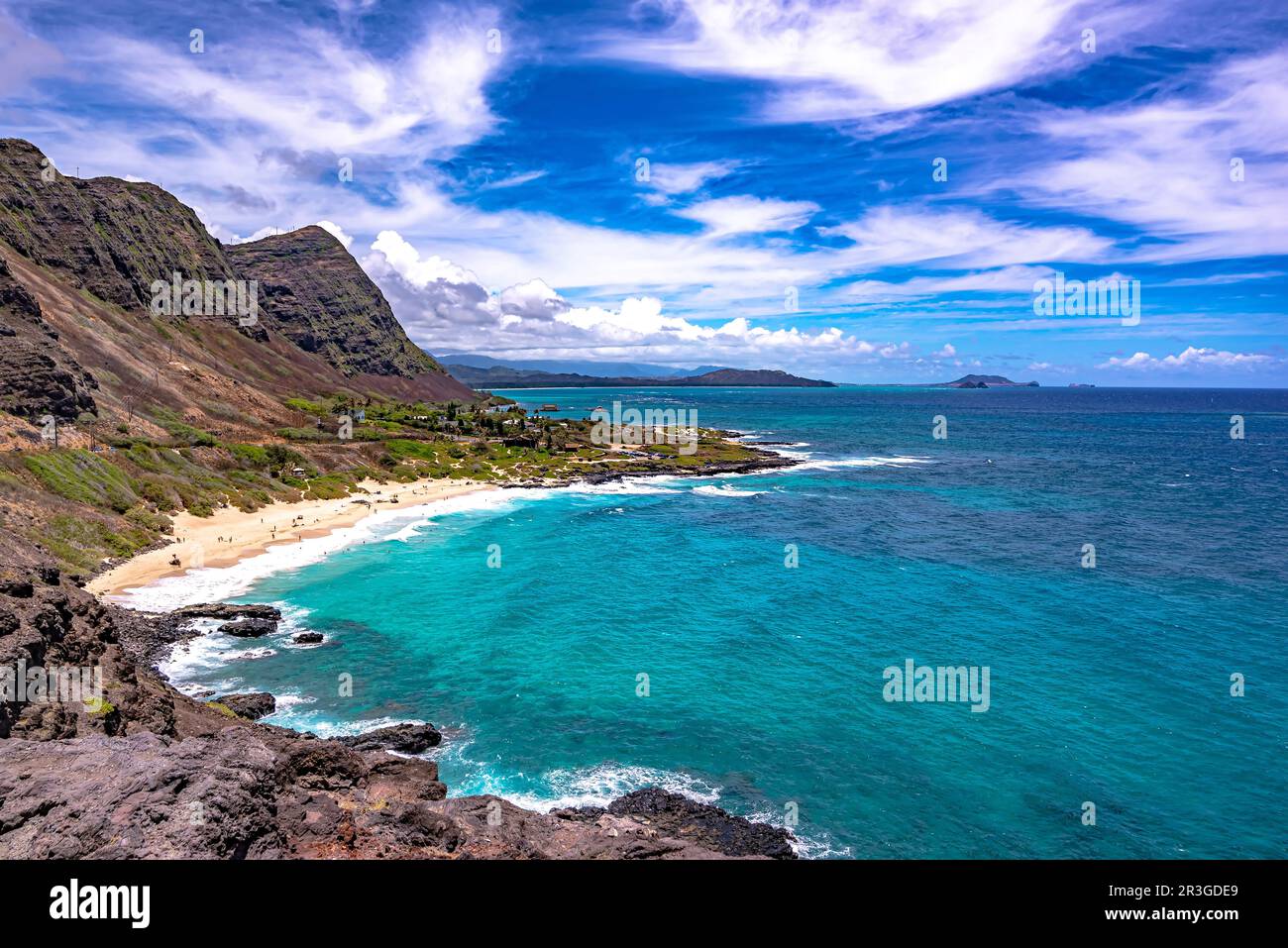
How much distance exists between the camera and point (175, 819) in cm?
1089

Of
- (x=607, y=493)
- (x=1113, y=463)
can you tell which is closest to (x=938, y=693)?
(x=607, y=493)

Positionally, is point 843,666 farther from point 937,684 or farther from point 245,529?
point 245,529

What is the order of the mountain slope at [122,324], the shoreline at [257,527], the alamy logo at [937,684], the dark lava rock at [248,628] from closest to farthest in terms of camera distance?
the alamy logo at [937,684]
the dark lava rock at [248,628]
the shoreline at [257,527]
the mountain slope at [122,324]

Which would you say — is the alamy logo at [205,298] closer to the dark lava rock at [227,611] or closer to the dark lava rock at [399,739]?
the dark lava rock at [227,611]

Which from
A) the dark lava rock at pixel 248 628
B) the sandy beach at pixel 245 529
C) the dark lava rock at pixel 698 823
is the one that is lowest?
the dark lava rock at pixel 698 823

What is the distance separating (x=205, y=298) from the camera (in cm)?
13838

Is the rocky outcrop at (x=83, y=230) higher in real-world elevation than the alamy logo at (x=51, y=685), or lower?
higher

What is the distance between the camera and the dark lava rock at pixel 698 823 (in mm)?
21609

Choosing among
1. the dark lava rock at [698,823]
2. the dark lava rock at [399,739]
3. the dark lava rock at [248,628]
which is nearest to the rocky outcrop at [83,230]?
the dark lava rock at [248,628]

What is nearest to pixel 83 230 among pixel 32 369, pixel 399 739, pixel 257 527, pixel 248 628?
pixel 32 369

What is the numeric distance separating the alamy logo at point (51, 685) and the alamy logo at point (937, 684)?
1250 inches
